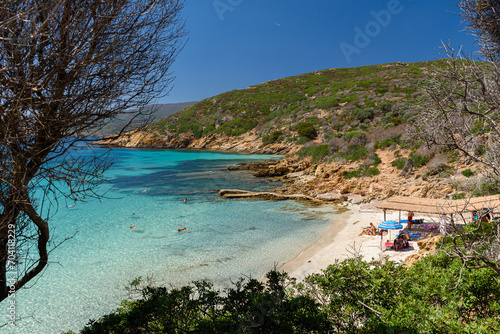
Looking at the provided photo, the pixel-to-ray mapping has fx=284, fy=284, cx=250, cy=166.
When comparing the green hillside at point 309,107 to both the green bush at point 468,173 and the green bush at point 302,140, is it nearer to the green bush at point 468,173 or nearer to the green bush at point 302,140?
the green bush at point 302,140

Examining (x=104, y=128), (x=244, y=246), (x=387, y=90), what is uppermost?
(x=387, y=90)

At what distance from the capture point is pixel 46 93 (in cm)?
281

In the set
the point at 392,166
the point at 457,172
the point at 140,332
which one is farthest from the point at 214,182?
the point at 140,332

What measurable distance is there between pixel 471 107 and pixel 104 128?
16.7ft

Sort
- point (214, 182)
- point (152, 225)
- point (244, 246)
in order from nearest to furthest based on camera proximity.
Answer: point (244, 246) → point (152, 225) → point (214, 182)

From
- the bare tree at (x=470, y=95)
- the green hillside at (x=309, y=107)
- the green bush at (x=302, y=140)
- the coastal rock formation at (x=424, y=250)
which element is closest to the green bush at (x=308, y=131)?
the green hillside at (x=309, y=107)

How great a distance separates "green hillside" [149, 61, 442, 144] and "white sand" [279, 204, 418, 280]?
56.9 ft

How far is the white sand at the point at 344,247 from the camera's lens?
9562mm

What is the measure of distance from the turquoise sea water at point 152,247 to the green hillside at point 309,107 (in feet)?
59.2

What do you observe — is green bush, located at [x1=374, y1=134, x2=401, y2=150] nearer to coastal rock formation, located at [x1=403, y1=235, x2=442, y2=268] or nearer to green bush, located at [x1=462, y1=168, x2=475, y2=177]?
green bush, located at [x1=462, y1=168, x2=475, y2=177]

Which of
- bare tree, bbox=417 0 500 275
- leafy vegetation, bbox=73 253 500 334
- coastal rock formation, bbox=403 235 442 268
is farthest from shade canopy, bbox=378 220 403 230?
bare tree, bbox=417 0 500 275

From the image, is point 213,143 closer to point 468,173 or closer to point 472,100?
point 468,173

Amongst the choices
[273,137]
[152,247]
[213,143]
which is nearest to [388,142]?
[152,247]

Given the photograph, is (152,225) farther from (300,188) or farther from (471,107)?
(471,107)
